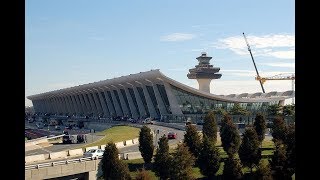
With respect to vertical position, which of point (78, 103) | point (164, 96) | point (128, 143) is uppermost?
point (164, 96)

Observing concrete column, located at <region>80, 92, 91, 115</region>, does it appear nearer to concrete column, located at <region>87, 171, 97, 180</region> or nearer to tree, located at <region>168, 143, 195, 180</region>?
concrete column, located at <region>87, 171, 97, 180</region>

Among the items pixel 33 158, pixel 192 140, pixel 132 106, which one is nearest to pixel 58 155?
pixel 33 158

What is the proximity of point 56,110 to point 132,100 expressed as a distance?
6334 centimetres

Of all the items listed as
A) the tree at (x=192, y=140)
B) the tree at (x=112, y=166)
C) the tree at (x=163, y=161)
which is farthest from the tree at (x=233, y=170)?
the tree at (x=112, y=166)

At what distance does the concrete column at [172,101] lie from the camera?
2943 inches

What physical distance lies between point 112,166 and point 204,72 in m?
91.3

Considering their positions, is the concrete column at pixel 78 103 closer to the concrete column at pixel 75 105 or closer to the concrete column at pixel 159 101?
the concrete column at pixel 75 105

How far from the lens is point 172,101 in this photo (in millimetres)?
75438

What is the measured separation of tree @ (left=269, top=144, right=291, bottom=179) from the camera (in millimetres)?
23078

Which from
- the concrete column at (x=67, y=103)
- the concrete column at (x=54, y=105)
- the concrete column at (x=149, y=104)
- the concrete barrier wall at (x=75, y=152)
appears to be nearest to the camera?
the concrete barrier wall at (x=75, y=152)

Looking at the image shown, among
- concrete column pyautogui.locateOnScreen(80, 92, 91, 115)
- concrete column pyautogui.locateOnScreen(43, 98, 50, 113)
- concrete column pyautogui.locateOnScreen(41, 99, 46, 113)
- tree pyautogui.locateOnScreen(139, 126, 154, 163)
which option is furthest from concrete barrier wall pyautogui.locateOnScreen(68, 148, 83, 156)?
concrete column pyautogui.locateOnScreen(41, 99, 46, 113)

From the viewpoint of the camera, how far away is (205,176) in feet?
88.9

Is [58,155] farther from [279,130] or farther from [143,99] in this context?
[143,99]

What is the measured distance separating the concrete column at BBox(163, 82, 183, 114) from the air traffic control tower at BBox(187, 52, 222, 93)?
3847cm
